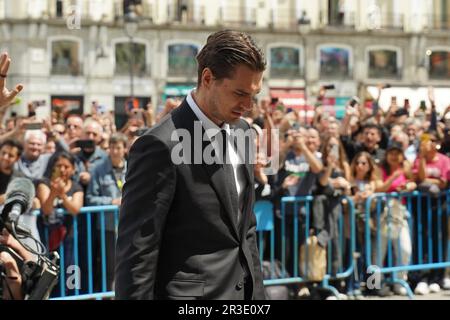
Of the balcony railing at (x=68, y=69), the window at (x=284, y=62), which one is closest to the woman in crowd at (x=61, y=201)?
the balcony railing at (x=68, y=69)

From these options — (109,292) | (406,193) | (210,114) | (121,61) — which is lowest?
(109,292)

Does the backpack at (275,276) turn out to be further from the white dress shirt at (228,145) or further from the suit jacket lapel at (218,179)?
the suit jacket lapel at (218,179)

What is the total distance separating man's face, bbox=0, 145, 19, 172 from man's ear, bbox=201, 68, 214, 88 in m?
3.87

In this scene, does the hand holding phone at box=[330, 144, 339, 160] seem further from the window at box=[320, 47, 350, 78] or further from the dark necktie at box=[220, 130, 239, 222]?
the window at box=[320, 47, 350, 78]

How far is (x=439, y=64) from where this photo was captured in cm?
3956

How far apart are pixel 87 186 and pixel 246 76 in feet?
13.4

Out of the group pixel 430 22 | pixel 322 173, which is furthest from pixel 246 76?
pixel 430 22

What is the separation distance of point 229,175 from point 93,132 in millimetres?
5019

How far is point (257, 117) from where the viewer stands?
30.9ft

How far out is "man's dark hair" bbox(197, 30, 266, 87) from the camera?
9.37ft

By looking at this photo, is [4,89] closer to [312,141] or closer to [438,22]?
[312,141]

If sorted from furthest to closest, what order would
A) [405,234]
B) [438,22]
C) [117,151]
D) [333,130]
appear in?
1. [438,22]
2. [333,130]
3. [405,234]
4. [117,151]

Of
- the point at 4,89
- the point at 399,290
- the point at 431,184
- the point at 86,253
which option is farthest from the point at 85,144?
the point at 4,89

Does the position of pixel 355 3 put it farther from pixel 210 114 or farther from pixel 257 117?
pixel 210 114
